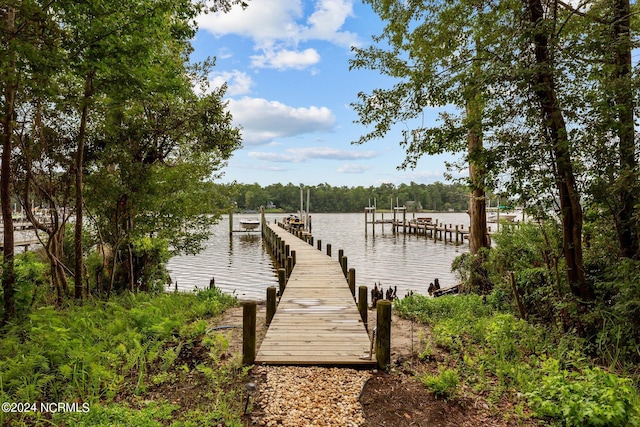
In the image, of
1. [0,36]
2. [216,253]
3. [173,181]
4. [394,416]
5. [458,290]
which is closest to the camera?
[394,416]

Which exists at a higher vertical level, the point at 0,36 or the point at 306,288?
the point at 0,36

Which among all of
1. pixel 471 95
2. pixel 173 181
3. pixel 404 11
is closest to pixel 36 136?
pixel 173 181

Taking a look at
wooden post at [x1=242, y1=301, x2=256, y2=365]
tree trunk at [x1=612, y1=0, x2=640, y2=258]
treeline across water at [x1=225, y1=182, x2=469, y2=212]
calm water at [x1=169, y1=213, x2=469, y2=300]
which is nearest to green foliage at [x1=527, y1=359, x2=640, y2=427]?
tree trunk at [x1=612, y1=0, x2=640, y2=258]

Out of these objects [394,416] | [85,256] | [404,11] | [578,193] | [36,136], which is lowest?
[394,416]

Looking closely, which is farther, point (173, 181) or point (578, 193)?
point (173, 181)

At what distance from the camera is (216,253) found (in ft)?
83.7

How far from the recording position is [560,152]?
4449 millimetres

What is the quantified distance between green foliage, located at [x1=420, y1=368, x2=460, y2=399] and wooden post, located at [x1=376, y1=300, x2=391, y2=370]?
64 cm

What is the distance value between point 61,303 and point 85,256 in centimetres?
352

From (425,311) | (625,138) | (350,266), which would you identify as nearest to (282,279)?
(425,311)

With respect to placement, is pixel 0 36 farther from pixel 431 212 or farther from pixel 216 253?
pixel 431 212

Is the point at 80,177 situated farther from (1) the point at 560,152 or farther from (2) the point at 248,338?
(1) the point at 560,152

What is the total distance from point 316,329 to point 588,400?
3.50 meters

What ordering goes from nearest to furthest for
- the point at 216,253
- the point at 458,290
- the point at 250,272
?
the point at 458,290, the point at 250,272, the point at 216,253
